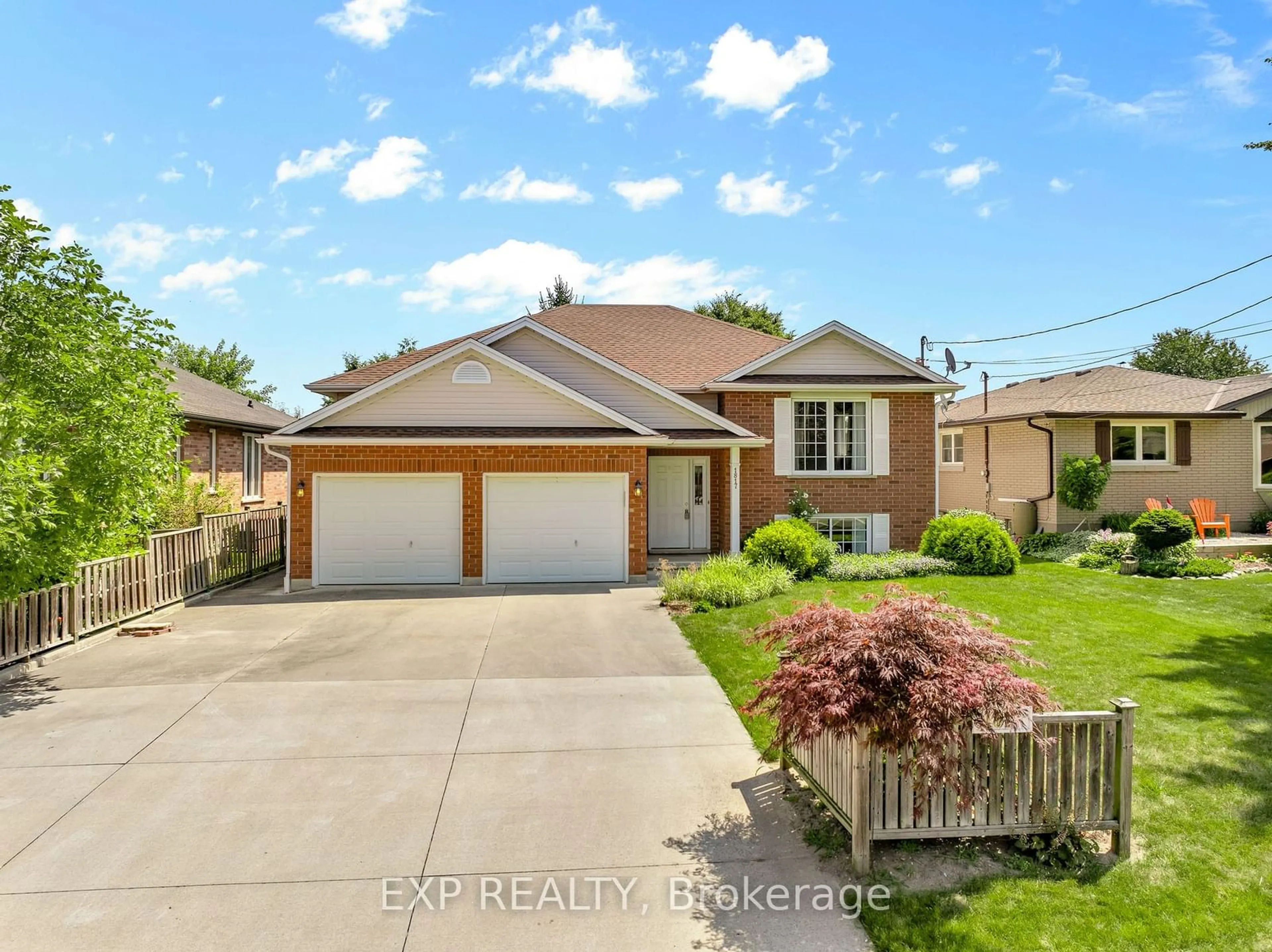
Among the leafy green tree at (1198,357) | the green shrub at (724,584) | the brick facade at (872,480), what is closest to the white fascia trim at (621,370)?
the brick facade at (872,480)

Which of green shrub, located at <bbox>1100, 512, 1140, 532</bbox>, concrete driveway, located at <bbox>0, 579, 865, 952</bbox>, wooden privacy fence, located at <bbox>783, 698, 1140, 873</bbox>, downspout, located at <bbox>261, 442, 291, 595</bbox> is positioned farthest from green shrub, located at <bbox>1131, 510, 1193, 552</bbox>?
downspout, located at <bbox>261, 442, 291, 595</bbox>

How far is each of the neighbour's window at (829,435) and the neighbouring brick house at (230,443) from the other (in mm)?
12476

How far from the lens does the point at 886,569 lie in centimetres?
1404

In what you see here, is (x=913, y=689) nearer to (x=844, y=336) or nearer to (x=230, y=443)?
(x=844, y=336)

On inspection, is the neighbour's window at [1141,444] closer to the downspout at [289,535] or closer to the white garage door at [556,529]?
the white garage door at [556,529]

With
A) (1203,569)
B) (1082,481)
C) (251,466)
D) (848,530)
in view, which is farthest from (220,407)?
(1203,569)

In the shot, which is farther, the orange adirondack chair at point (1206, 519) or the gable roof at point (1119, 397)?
the gable roof at point (1119, 397)

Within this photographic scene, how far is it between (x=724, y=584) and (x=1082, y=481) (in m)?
11.4

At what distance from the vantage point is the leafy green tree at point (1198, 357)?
2034 inches

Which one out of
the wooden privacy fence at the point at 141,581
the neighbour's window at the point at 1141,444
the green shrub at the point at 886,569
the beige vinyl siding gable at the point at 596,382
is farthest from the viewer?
the neighbour's window at the point at 1141,444

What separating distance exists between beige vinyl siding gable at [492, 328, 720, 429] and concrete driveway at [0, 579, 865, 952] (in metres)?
7.46

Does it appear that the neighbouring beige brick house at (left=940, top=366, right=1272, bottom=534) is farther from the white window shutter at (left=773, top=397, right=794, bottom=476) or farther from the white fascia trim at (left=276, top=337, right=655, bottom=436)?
the white fascia trim at (left=276, top=337, right=655, bottom=436)

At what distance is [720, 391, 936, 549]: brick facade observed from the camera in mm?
16266

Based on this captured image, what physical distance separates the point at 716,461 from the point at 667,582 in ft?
16.9
